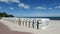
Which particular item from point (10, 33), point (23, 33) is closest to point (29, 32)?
point (23, 33)

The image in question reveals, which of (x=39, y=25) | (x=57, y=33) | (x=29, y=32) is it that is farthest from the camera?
(x=39, y=25)

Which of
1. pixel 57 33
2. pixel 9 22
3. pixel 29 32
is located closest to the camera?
pixel 57 33

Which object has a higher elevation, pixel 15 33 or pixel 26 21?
pixel 26 21

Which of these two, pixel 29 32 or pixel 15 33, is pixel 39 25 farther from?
pixel 15 33

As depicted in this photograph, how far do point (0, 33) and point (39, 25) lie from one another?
6.00 ft

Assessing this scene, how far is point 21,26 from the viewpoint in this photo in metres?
6.17

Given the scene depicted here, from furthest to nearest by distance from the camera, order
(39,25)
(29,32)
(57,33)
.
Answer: (39,25), (29,32), (57,33)

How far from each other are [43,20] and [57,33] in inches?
55.5

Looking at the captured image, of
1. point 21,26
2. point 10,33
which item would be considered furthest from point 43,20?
point 10,33

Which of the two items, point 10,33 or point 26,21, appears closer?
point 10,33

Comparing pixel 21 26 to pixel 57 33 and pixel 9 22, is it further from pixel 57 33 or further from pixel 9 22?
pixel 57 33

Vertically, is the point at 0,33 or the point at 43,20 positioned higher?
the point at 43,20

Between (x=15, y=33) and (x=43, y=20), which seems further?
(x=43, y=20)

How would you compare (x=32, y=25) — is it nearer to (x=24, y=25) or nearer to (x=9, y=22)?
(x=24, y=25)
